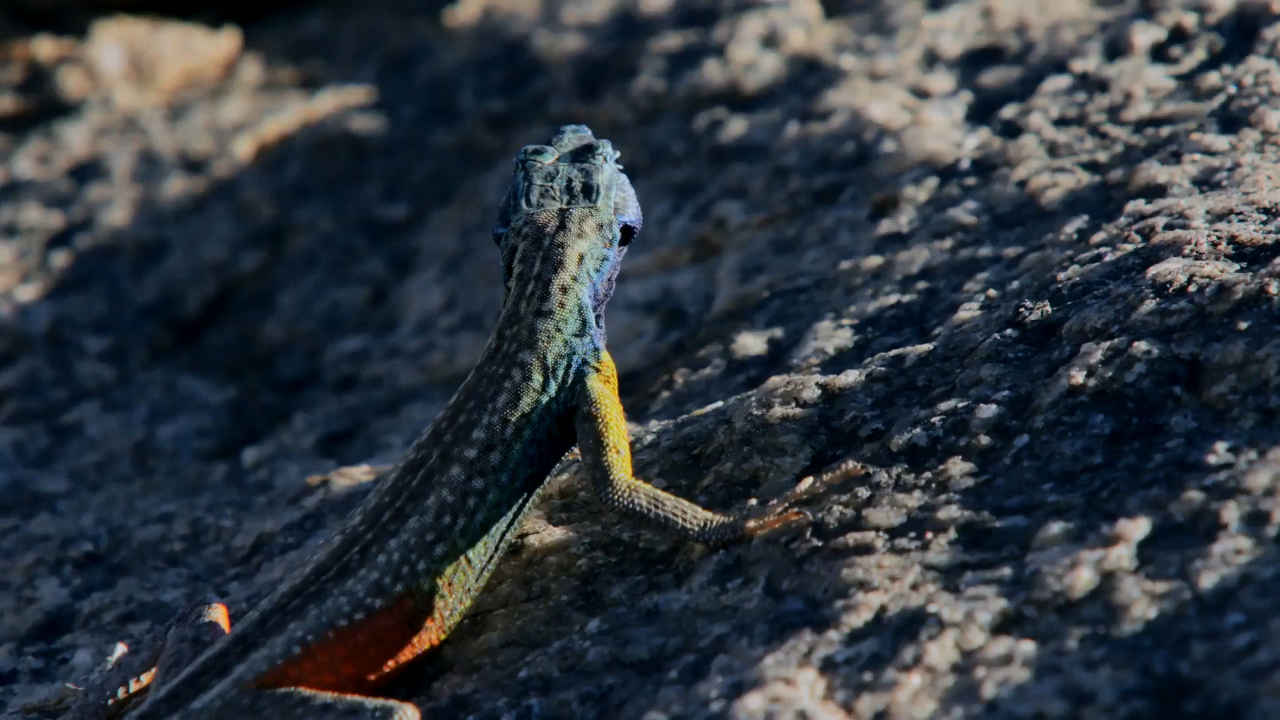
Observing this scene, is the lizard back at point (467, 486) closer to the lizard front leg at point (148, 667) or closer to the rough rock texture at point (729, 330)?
the rough rock texture at point (729, 330)

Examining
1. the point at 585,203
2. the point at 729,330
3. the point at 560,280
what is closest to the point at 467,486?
the point at 560,280

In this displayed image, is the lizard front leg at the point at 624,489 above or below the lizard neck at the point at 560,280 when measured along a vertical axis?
below

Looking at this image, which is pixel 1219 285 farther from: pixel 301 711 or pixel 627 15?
pixel 627 15

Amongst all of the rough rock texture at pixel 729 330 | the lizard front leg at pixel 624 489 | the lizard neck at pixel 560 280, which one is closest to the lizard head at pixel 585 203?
the lizard neck at pixel 560 280

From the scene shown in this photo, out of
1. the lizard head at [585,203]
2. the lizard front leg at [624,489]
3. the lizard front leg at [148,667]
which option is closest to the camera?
the lizard front leg at [624,489]

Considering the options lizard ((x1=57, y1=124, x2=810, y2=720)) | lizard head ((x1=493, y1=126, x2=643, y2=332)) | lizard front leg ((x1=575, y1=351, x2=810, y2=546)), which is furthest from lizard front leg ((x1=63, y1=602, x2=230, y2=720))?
lizard head ((x1=493, y1=126, x2=643, y2=332))

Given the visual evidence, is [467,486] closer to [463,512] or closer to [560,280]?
[463,512]
